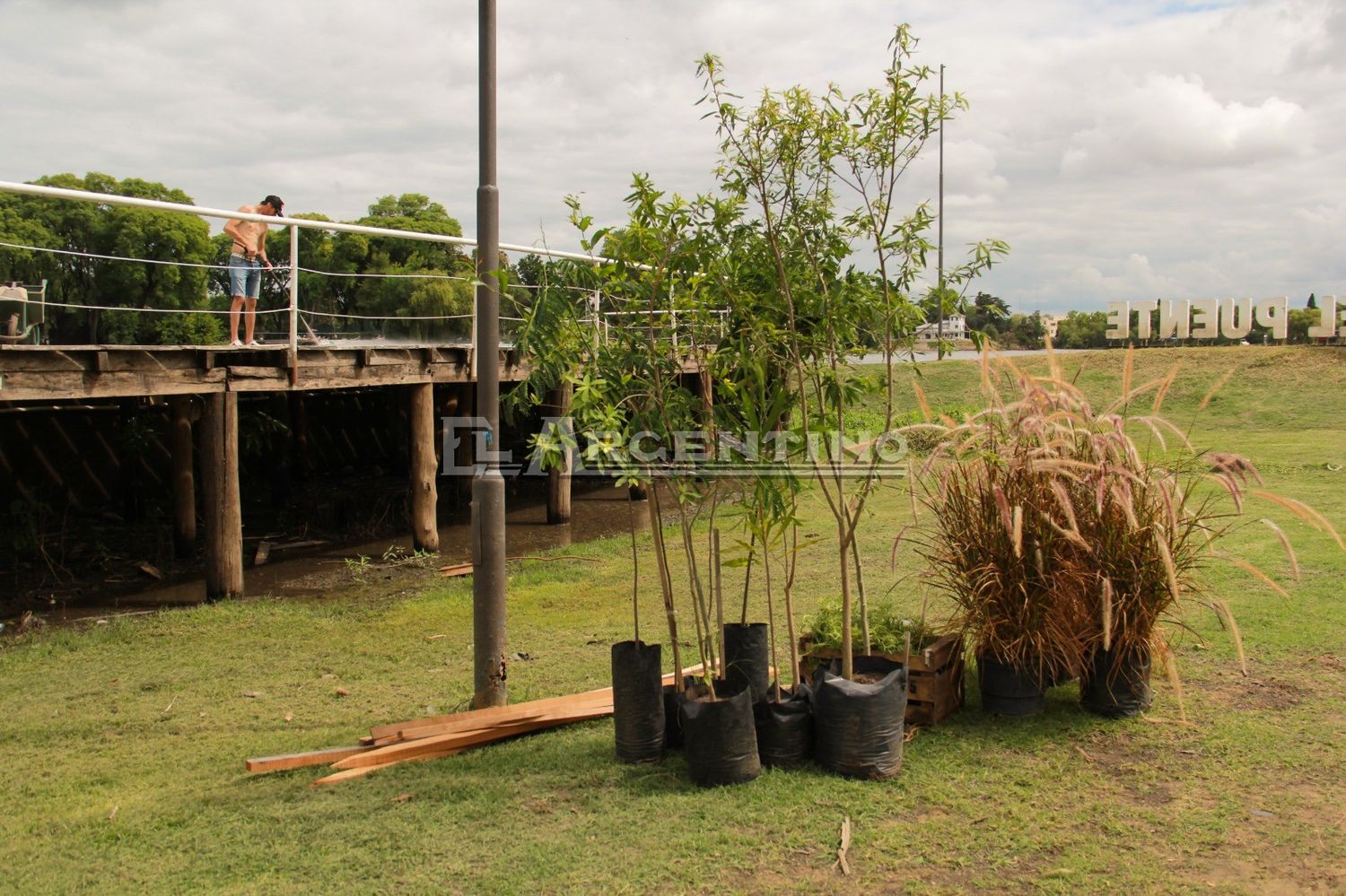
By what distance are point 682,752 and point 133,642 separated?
516 cm

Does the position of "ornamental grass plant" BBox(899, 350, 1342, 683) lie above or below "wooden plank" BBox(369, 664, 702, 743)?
above

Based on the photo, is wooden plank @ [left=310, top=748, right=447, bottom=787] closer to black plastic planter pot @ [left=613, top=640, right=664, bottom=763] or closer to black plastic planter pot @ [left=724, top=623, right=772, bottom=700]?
black plastic planter pot @ [left=613, top=640, right=664, bottom=763]

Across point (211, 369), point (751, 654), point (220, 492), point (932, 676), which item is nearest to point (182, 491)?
point (220, 492)

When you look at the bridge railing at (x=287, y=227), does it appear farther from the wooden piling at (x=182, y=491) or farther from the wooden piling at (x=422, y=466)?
the wooden piling at (x=182, y=491)

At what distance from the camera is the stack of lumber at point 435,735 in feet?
15.9

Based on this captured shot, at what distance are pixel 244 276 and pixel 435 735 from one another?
19.6ft

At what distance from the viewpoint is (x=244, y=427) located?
15.2 meters

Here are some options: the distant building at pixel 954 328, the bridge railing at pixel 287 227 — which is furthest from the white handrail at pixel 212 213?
the distant building at pixel 954 328

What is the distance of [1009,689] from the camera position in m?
5.01

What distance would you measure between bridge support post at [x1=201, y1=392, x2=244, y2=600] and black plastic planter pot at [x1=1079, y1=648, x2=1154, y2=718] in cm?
749

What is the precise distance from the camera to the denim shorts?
950 cm

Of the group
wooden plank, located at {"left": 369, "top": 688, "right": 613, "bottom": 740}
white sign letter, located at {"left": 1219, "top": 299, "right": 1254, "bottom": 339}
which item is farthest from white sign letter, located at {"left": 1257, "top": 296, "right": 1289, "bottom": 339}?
wooden plank, located at {"left": 369, "top": 688, "right": 613, "bottom": 740}

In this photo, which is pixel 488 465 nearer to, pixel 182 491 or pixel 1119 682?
pixel 1119 682

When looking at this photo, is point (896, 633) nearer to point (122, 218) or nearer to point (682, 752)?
point (682, 752)
